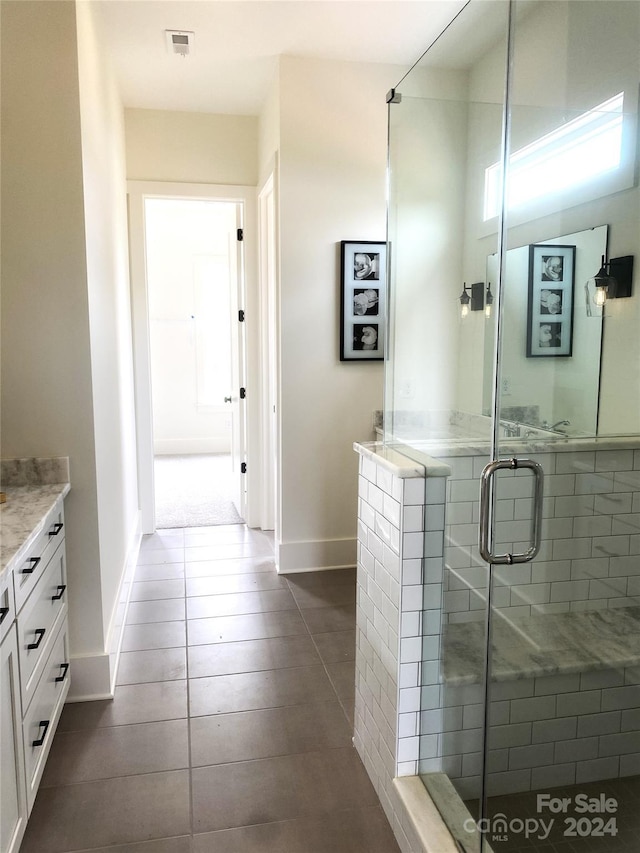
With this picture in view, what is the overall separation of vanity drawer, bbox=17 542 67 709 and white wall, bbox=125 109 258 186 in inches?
111

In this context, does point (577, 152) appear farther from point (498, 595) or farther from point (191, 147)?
point (191, 147)

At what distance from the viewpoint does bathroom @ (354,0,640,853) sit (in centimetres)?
163

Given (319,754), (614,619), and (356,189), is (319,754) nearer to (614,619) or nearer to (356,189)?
(614,619)

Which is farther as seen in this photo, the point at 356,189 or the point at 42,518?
the point at 356,189

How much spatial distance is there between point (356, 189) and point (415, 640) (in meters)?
2.71

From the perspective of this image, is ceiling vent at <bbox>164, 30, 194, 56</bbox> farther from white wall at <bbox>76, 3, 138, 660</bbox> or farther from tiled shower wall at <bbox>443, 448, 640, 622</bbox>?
tiled shower wall at <bbox>443, 448, 640, 622</bbox>

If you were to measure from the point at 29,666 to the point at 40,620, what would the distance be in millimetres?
181

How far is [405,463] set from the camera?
1.82 meters

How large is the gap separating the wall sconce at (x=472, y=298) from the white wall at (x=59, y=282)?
1.46 metres

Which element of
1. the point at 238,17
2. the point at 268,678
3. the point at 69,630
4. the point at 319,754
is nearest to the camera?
the point at 319,754

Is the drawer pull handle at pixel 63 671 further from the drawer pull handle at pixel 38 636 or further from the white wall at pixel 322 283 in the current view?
the white wall at pixel 322 283

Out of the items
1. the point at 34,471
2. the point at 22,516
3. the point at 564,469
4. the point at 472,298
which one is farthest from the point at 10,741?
the point at 472,298

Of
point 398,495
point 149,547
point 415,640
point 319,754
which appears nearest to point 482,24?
point 398,495

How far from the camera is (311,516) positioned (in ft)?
12.6
